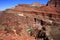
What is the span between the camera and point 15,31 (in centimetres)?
1459

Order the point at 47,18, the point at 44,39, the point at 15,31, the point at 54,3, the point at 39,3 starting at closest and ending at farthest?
the point at 15,31 → the point at 44,39 → the point at 47,18 → the point at 54,3 → the point at 39,3

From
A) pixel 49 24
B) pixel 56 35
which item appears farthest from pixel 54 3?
pixel 56 35

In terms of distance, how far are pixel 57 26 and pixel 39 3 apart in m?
21.0

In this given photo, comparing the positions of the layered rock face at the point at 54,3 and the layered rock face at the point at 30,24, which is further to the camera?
the layered rock face at the point at 54,3

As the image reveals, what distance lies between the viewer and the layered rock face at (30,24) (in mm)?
14359

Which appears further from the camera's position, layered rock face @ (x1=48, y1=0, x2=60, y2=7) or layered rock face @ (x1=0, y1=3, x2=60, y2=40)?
layered rock face @ (x1=48, y1=0, x2=60, y2=7)

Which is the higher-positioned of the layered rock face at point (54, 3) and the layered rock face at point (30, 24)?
the layered rock face at point (54, 3)

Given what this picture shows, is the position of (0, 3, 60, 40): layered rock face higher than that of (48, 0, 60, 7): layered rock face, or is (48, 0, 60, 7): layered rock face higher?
(48, 0, 60, 7): layered rock face

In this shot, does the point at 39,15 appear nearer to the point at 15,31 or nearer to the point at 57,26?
the point at 57,26

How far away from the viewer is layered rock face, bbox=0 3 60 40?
14359 mm

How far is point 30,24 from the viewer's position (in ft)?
86.8

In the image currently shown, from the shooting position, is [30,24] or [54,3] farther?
[54,3]

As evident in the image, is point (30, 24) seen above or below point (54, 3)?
below

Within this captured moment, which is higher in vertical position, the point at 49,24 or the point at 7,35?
the point at 7,35
